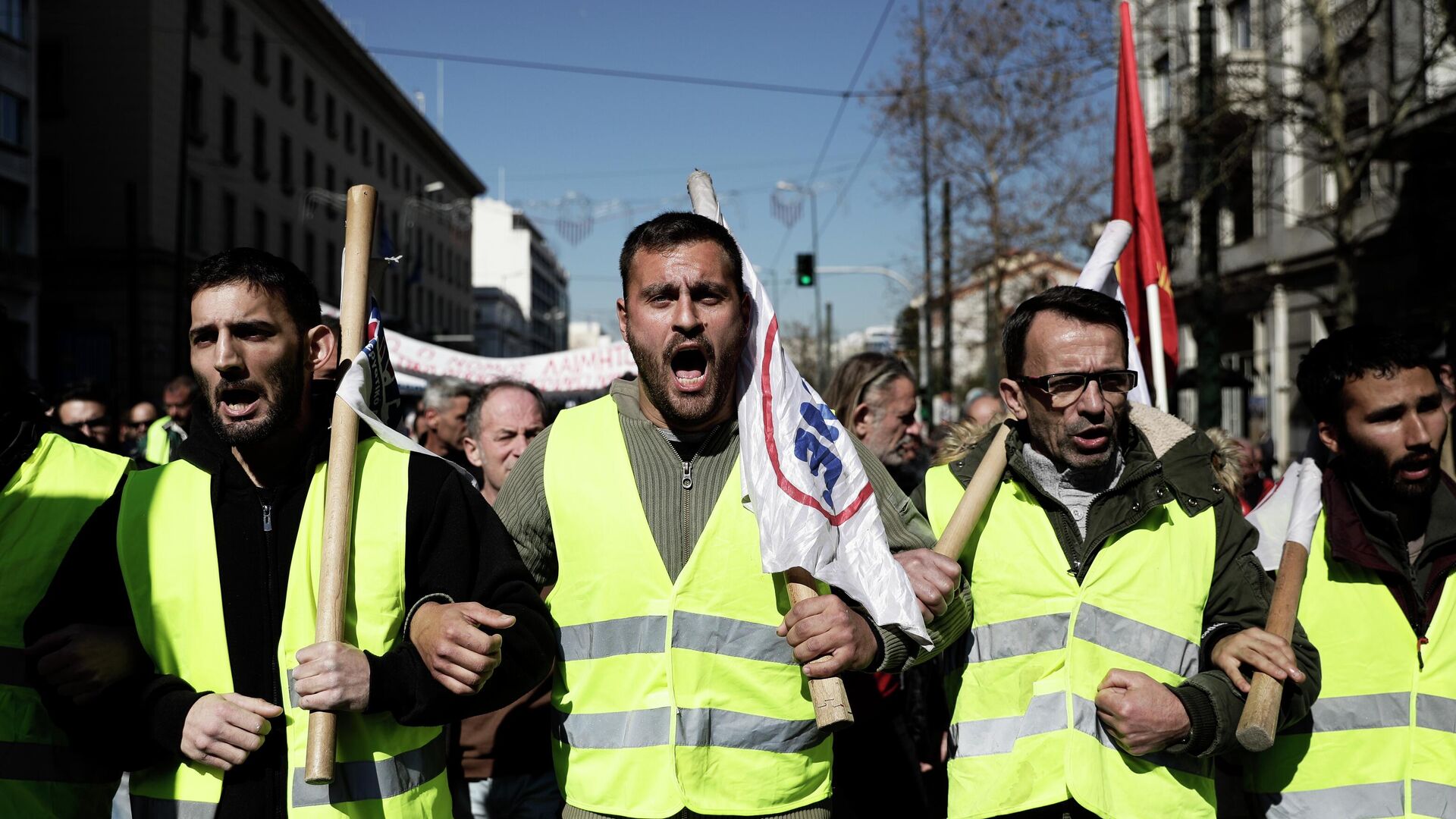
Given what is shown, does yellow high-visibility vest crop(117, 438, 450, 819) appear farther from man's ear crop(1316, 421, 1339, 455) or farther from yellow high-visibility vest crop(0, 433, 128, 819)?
man's ear crop(1316, 421, 1339, 455)

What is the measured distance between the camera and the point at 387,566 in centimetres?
259

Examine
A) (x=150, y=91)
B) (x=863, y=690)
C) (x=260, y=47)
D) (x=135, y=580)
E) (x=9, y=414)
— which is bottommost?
(x=863, y=690)

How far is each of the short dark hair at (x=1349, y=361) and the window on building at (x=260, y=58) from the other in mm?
37386

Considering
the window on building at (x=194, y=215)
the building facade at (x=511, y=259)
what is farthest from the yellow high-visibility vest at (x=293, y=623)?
the building facade at (x=511, y=259)

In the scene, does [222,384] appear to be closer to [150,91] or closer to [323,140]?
[150,91]

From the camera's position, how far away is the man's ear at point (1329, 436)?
10.2 feet

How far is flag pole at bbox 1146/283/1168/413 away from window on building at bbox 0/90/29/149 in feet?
91.1

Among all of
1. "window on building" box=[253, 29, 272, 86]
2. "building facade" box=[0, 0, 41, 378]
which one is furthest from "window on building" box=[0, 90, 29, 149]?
"window on building" box=[253, 29, 272, 86]

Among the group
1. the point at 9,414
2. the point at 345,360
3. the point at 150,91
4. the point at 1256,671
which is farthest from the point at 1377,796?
the point at 150,91

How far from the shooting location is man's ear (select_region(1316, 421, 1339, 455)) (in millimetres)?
3096

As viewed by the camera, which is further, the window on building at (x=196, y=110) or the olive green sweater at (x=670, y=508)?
the window on building at (x=196, y=110)

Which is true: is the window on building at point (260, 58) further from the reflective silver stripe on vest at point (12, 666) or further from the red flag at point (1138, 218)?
the reflective silver stripe on vest at point (12, 666)

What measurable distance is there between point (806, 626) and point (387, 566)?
88 centimetres

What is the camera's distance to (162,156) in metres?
30.6
